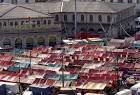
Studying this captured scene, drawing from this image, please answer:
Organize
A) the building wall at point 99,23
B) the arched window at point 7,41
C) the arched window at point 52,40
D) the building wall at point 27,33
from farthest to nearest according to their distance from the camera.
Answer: the building wall at point 99,23
the arched window at point 52,40
the arched window at point 7,41
the building wall at point 27,33

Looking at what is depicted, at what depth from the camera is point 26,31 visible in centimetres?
8544

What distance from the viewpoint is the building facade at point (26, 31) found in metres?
85.4

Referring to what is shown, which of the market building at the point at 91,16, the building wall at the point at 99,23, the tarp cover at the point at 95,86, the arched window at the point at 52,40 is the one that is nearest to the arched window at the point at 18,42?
the arched window at the point at 52,40

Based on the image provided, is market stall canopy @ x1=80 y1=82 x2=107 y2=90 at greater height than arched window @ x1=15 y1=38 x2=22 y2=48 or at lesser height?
greater

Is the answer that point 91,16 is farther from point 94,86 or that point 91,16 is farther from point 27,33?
point 94,86

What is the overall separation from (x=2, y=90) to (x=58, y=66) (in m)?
11.3

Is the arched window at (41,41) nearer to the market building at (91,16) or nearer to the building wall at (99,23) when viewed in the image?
the market building at (91,16)

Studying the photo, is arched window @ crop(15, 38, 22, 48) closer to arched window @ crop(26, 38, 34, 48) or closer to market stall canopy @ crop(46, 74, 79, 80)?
arched window @ crop(26, 38, 34, 48)

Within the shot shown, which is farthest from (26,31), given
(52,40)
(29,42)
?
(52,40)

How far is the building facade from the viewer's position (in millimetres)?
85438

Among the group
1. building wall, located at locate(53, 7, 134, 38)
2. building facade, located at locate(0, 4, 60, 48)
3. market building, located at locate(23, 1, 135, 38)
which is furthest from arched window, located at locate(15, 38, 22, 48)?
building wall, located at locate(53, 7, 134, 38)

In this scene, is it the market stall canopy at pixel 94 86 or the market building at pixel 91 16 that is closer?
the market stall canopy at pixel 94 86

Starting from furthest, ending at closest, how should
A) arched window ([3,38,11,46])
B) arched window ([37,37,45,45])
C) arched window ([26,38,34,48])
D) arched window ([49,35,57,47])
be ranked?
arched window ([49,35,57,47]), arched window ([37,37,45,45]), arched window ([3,38,11,46]), arched window ([26,38,34,48])

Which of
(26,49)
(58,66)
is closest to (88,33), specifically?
(26,49)
